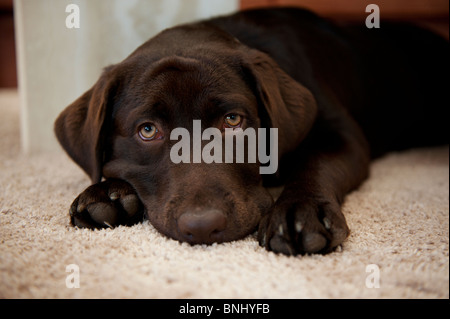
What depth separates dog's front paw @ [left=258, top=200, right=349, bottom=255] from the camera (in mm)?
1457

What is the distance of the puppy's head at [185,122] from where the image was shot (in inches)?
64.2

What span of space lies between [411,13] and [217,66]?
2803mm

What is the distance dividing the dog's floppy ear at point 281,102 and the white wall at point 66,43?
4.16 feet

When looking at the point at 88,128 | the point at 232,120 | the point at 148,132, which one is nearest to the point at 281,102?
the point at 232,120

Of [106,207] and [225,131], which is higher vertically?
[225,131]

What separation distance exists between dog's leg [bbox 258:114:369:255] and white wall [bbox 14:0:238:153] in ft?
5.02

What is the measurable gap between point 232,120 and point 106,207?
0.64 m

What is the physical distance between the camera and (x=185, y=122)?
5.88ft

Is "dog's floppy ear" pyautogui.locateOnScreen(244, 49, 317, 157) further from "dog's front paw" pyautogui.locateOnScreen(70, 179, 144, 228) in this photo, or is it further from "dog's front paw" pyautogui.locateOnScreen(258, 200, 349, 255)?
"dog's front paw" pyautogui.locateOnScreen(70, 179, 144, 228)

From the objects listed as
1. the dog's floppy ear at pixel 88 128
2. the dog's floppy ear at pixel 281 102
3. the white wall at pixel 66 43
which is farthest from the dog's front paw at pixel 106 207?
the white wall at pixel 66 43

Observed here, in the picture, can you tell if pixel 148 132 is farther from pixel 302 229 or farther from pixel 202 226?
pixel 302 229

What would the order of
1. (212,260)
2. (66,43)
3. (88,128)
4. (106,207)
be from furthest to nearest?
1. (66,43)
2. (88,128)
3. (106,207)
4. (212,260)

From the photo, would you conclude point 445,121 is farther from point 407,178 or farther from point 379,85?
point 407,178
